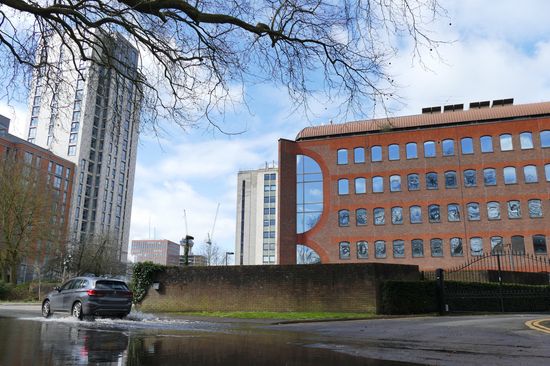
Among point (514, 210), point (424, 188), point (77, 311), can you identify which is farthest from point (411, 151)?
point (77, 311)

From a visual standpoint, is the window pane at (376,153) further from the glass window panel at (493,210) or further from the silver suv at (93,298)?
the silver suv at (93,298)

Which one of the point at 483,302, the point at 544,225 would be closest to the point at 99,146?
the point at 544,225

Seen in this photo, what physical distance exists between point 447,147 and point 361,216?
37.9ft

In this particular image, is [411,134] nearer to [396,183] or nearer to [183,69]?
[396,183]

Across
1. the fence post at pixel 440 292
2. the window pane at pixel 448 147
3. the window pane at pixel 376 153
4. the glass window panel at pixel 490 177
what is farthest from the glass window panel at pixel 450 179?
the fence post at pixel 440 292

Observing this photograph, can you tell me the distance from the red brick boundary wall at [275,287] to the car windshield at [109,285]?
640cm

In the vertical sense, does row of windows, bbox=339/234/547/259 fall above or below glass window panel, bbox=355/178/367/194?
below

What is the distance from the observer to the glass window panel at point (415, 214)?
48.9 metres

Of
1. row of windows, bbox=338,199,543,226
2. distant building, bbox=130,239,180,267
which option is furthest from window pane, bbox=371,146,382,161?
distant building, bbox=130,239,180,267

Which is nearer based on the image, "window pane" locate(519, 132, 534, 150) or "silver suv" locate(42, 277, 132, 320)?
"silver suv" locate(42, 277, 132, 320)

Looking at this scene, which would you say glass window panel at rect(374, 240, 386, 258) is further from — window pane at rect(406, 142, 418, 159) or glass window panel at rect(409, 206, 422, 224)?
window pane at rect(406, 142, 418, 159)

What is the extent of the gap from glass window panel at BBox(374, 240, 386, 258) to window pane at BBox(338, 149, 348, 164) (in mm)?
9524

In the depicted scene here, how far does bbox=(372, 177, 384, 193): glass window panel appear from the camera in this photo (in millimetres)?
50888

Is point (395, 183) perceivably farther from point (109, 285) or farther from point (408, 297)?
point (109, 285)
